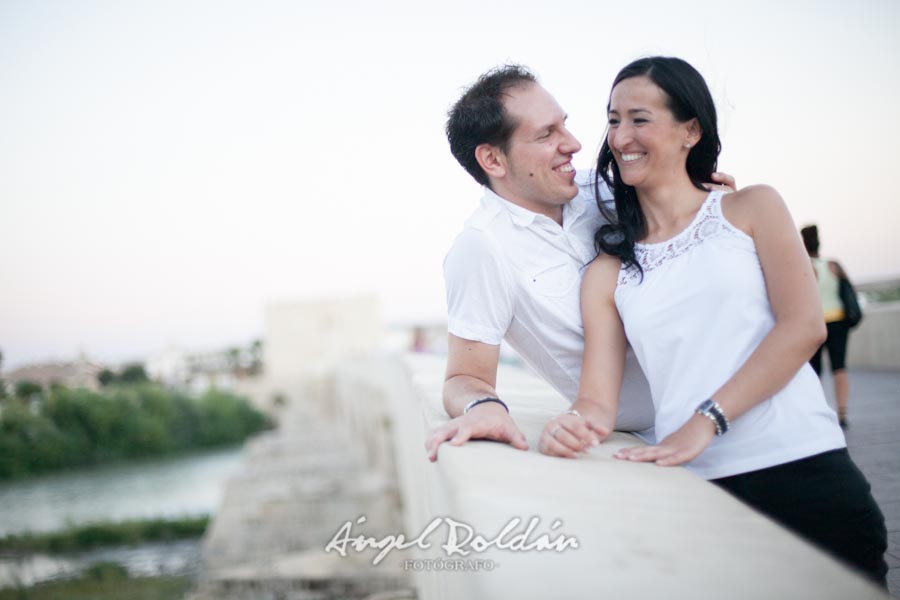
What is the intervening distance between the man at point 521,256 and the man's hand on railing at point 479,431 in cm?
4

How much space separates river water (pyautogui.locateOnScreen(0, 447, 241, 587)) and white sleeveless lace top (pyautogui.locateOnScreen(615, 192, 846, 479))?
1618cm

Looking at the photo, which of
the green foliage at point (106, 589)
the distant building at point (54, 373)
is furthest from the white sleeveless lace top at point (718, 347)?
the green foliage at point (106, 589)

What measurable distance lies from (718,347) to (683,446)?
22cm

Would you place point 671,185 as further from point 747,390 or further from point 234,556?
point 234,556

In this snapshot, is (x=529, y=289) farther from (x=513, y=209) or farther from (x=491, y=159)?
(x=491, y=159)

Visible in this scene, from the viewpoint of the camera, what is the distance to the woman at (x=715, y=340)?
50.2 inches

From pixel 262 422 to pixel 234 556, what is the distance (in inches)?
1175

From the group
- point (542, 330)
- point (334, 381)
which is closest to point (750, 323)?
point (542, 330)

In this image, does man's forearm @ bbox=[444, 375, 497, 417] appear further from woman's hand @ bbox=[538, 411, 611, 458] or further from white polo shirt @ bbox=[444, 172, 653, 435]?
woman's hand @ bbox=[538, 411, 611, 458]

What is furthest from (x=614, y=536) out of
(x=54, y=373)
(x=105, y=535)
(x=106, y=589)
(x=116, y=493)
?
(x=116, y=493)

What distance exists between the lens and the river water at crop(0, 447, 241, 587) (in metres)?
18.6

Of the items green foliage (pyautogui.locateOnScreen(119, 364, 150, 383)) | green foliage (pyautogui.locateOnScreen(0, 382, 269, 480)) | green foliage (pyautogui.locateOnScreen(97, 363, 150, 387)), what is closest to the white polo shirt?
green foliage (pyautogui.locateOnScreen(0, 382, 269, 480))

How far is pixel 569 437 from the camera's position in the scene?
1290 mm

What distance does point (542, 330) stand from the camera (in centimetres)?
178
